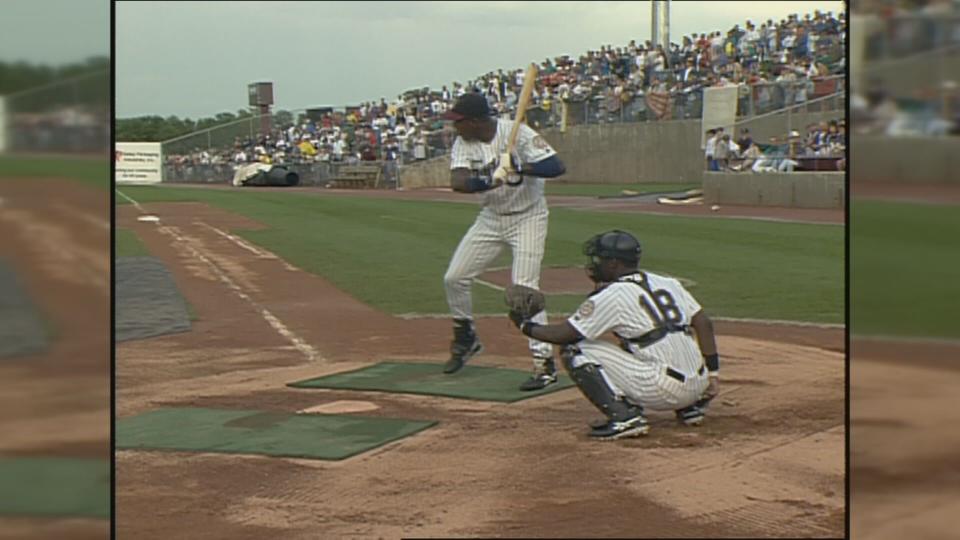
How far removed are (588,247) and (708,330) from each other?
24.7 inches

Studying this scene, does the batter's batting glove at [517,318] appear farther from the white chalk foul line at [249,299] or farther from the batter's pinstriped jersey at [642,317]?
the white chalk foul line at [249,299]

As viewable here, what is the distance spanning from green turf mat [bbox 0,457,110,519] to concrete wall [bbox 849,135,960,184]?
3.63 ft

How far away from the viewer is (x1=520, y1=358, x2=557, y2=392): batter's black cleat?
5.63m

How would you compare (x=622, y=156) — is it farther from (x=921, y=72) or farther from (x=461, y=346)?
(x=921, y=72)

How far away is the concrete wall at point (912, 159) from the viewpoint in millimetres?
1171

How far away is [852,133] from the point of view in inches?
49.9

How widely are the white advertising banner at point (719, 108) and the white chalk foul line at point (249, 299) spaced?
999 centimetres

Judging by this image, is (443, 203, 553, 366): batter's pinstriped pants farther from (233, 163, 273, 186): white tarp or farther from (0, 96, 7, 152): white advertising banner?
(233, 163, 273, 186): white tarp

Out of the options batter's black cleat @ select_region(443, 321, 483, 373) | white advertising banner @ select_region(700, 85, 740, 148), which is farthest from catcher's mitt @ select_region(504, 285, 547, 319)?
white advertising banner @ select_region(700, 85, 740, 148)

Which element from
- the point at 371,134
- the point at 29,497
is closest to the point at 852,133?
the point at 29,497

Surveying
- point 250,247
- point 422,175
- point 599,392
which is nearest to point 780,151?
point 422,175

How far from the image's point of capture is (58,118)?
4.33ft

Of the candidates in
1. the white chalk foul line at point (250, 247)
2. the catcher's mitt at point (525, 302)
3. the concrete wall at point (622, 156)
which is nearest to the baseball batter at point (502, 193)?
the catcher's mitt at point (525, 302)

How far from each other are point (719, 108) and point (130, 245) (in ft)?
37.1
